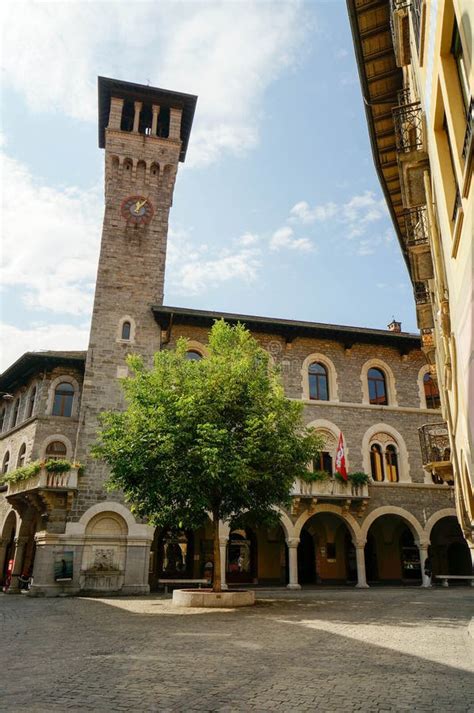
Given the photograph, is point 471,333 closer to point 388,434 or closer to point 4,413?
point 388,434

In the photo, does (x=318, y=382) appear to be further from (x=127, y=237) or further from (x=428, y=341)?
(x=127, y=237)

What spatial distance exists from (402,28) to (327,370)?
15.5 metres

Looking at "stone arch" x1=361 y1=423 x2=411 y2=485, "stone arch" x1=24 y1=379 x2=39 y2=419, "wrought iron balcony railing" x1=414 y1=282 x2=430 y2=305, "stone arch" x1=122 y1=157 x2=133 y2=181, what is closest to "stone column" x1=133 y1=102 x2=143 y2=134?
"stone arch" x1=122 y1=157 x2=133 y2=181

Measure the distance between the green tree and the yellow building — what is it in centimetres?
432

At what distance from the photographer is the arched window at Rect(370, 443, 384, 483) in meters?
23.4

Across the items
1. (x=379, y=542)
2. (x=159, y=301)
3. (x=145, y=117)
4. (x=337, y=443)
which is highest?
(x=145, y=117)

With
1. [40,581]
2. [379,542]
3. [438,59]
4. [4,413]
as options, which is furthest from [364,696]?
[4,413]

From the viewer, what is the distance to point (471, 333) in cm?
527

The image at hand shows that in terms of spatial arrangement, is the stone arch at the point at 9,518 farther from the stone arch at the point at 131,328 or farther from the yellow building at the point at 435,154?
the yellow building at the point at 435,154

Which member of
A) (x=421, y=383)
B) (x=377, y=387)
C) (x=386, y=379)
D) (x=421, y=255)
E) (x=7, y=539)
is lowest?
(x=7, y=539)

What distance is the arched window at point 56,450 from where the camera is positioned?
73.4 ft

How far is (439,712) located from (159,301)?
65.9 feet

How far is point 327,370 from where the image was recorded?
24281 millimetres

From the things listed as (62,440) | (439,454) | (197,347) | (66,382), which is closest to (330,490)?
(439,454)
